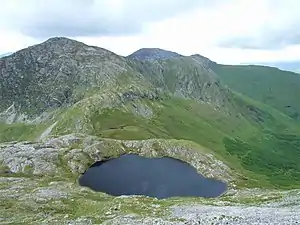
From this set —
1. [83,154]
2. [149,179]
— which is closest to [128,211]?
[149,179]

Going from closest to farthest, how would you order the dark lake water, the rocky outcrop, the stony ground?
the stony ground, the dark lake water, the rocky outcrop

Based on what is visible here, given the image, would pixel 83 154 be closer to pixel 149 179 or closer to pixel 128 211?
pixel 149 179

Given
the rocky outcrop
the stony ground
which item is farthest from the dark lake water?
the stony ground

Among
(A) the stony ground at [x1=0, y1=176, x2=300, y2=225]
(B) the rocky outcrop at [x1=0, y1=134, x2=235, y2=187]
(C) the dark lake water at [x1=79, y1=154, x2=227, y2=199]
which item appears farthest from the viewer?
(B) the rocky outcrop at [x1=0, y1=134, x2=235, y2=187]

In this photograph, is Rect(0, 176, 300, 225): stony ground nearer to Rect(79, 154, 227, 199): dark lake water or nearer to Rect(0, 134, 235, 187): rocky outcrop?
Rect(79, 154, 227, 199): dark lake water

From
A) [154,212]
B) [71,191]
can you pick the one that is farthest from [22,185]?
[154,212]

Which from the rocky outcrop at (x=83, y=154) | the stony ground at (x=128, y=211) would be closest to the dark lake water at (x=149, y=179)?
the rocky outcrop at (x=83, y=154)

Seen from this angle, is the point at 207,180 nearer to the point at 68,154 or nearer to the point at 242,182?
the point at 242,182

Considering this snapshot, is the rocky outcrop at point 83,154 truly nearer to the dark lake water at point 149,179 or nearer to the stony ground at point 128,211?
the dark lake water at point 149,179
